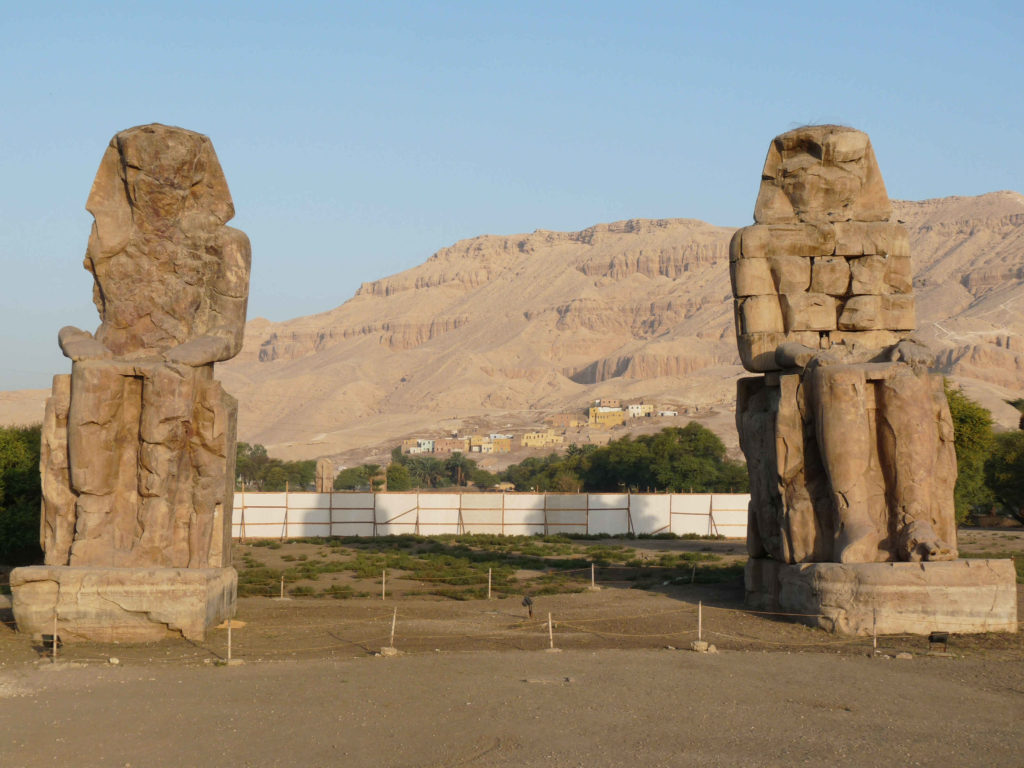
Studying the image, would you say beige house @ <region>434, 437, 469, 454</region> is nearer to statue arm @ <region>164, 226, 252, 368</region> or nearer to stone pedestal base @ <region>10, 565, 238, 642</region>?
statue arm @ <region>164, 226, 252, 368</region>

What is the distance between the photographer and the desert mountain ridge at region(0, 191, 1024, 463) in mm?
123562

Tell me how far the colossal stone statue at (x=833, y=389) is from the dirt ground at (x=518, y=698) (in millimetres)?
1028

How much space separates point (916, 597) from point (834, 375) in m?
2.28

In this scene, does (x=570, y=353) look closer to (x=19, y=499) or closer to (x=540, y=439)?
(x=540, y=439)

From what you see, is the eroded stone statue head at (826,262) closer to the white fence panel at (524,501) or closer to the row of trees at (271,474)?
the white fence panel at (524,501)

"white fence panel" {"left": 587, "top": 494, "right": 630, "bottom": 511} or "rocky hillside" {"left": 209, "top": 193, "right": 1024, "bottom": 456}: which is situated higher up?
"rocky hillside" {"left": 209, "top": 193, "right": 1024, "bottom": 456}

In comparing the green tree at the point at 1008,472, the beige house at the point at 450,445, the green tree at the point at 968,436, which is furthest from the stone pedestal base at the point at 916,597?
the beige house at the point at 450,445

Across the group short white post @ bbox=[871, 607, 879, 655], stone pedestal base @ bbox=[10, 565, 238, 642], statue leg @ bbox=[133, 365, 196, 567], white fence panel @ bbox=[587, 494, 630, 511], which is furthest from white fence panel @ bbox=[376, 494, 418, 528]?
short white post @ bbox=[871, 607, 879, 655]

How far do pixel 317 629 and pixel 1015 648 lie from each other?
6.66 m

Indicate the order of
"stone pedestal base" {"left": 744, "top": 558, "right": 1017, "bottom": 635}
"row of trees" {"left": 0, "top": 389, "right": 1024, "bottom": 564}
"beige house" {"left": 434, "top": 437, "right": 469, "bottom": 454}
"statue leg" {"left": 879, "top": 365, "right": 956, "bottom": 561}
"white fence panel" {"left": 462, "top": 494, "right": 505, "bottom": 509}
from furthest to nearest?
1. "beige house" {"left": 434, "top": 437, "right": 469, "bottom": 454}
2. "white fence panel" {"left": 462, "top": 494, "right": 505, "bottom": 509}
3. "row of trees" {"left": 0, "top": 389, "right": 1024, "bottom": 564}
4. "statue leg" {"left": 879, "top": 365, "right": 956, "bottom": 561}
5. "stone pedestal base" {"left": 744, "top": 558, "right": 1017, "bottom": 635}

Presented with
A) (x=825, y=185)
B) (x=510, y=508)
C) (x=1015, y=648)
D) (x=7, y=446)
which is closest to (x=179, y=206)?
(x=825, y=185)

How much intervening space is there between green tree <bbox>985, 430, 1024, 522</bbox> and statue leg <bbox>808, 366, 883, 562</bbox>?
25.7 metres

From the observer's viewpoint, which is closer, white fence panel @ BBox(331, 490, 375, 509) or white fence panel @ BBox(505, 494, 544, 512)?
white fence panel @ BBox(331, 490, 375, 509)

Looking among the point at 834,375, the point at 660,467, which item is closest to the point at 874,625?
the point at 834,375
